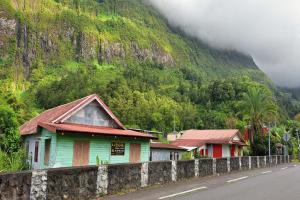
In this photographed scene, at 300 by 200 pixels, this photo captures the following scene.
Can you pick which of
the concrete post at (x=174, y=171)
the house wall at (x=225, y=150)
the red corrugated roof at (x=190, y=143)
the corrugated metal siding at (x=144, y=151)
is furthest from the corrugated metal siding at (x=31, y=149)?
the house wall at (x=225, y=150)

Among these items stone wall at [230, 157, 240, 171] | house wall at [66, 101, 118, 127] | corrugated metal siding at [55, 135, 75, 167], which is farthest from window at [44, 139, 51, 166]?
stone wall at [230, 157, 240, 171]

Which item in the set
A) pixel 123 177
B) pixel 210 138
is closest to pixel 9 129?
pixel 123 177

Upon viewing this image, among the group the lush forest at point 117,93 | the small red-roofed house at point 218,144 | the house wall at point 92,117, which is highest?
the lush forest at point 117,93

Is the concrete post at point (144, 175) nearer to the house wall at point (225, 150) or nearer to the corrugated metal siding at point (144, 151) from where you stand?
the corrugated metal siding at point (144, 151)

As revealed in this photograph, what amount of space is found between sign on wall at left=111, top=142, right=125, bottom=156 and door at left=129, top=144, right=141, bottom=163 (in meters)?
0.75

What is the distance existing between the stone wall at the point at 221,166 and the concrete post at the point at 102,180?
9239 millimetres

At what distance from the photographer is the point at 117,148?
2219cm

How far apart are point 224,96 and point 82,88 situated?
50457mm

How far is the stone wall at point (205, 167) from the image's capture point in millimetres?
16812

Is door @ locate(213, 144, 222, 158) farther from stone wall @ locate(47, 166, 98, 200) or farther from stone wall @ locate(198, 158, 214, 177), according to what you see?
stone wall @ locate(47, 166, 98, 200)

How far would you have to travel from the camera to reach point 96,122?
23.2 meters

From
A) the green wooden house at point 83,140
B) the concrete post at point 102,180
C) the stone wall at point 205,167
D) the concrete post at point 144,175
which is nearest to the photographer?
the concrete post at point 102,180

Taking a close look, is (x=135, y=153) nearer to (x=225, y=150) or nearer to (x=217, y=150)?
(x=217, y=150)

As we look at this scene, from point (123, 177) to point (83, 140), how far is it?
30.3 ft
